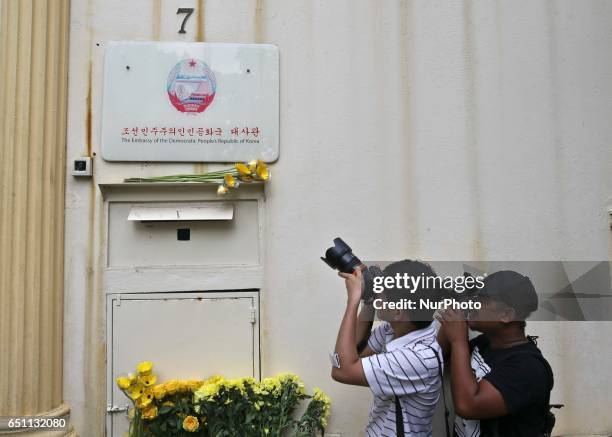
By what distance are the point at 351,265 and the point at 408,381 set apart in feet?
2.04

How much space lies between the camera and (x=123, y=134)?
3.47m

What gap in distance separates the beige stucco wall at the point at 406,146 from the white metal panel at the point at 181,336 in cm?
16

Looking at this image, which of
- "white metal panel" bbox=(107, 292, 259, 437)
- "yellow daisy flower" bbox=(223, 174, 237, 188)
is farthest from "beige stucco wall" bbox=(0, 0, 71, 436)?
"yellow daisy flower" bbox=(223, 174, 237, 188)

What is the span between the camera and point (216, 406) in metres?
3.20

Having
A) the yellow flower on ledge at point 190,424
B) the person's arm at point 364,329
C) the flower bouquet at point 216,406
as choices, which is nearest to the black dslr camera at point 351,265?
the person's arm at point 364,329

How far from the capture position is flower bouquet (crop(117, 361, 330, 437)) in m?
3.20

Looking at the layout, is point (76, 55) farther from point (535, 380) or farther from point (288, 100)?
point (535, 380)

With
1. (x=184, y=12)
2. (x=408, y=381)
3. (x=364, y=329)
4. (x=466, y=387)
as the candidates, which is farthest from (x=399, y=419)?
(x=184, y=12)

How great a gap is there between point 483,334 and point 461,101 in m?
1.81

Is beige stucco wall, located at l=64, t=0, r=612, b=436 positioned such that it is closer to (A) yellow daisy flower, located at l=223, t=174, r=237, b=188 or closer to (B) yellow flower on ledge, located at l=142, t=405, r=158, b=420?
(A) yellow daisy flower, located at l=223, t=174, r=237, b=188

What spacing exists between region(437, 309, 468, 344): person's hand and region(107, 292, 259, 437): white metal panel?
1480 millimetres

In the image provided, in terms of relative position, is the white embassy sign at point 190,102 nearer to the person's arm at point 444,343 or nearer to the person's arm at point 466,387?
the person's arm at point 444,343

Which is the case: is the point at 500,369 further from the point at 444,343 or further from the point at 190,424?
the point at 190,424

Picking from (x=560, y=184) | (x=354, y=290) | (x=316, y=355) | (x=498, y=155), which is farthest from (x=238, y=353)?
(x=560, y=184)
